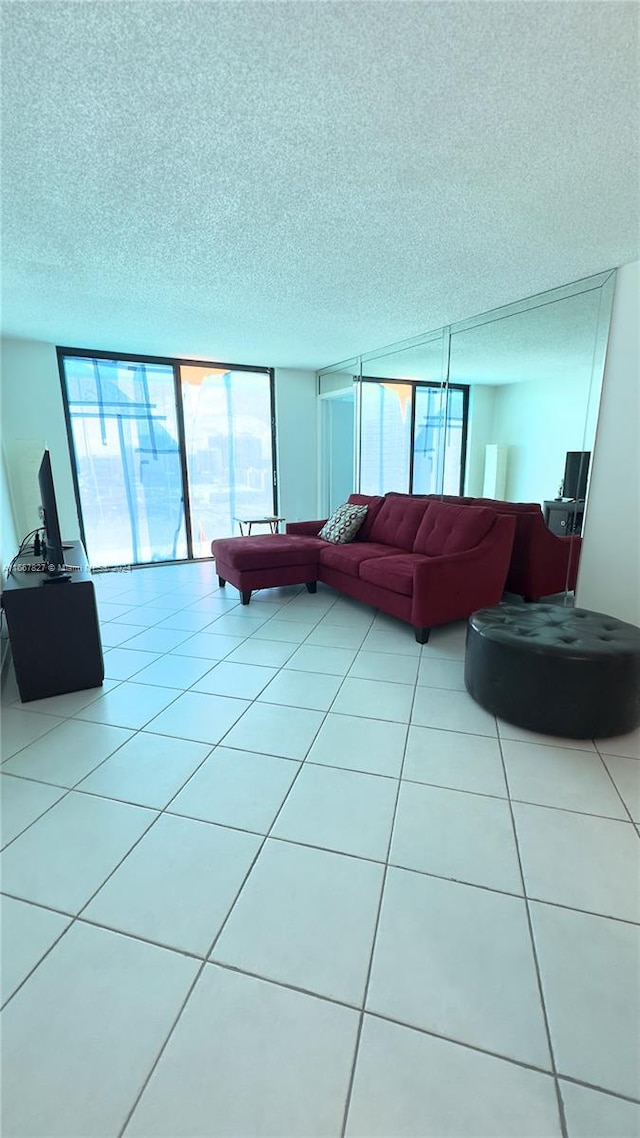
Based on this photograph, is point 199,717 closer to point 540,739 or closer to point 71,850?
point 71,850

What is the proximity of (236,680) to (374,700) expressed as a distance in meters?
0.81

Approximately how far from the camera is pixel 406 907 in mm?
1271

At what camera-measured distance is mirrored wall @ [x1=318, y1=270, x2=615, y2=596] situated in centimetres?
321

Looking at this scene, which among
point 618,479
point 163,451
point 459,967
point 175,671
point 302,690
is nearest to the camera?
point 459,967

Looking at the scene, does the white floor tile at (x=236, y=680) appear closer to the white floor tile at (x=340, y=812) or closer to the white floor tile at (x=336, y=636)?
the white floor tile at (x=336, y=636)

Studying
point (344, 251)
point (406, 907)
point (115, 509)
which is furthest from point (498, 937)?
point (115, 509)

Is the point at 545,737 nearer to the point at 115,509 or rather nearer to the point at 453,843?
the point at 453,843

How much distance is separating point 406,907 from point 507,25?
243 cm

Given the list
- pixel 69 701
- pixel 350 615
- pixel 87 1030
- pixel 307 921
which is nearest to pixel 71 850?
pixel 87 1030

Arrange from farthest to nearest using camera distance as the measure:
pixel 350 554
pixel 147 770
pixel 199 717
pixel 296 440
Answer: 1. pixel 296 440
2. pixel 350 554
3. pixel 199 717
4. pixel 147 770

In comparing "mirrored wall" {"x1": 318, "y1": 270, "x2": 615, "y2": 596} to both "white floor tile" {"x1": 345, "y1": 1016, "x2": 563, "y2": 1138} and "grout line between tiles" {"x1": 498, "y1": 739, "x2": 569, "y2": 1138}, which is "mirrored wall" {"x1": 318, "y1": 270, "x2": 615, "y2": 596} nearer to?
"grout line between tiles" {"x1": 498, "y1": 739, "x2": 569, "y2": 1138}

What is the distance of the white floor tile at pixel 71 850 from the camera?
1329mm

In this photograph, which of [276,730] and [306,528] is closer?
[276,730]

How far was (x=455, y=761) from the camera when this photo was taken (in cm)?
188
